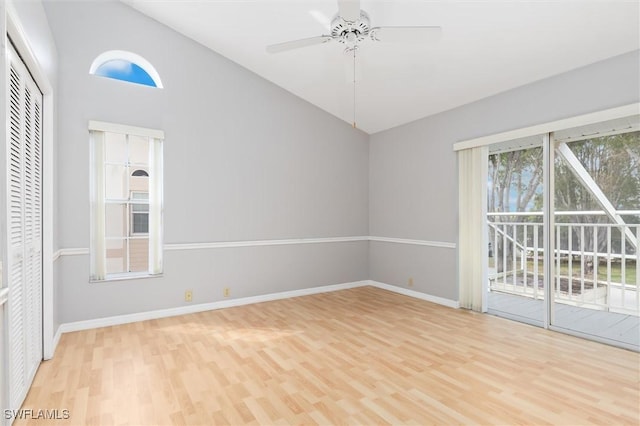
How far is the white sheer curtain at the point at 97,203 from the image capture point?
3.58 metres

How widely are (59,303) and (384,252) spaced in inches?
164

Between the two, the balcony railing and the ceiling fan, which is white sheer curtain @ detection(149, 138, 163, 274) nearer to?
the ceiling fan

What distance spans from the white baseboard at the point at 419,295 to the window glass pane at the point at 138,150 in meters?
3.80

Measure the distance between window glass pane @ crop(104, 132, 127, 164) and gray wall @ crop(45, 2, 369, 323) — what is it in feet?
0.63

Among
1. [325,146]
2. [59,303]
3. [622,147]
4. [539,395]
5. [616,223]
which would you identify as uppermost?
[325,146]

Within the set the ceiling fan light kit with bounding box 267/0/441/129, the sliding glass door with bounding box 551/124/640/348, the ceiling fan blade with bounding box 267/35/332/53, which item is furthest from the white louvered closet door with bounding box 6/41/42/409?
the sliding glass door with bounding box 551/124/640/348

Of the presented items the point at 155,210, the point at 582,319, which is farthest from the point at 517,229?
the point at 155,210

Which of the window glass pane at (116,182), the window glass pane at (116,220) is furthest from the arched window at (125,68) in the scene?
the window glass pane at (116,220)

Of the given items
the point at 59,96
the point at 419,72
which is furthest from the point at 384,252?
Answer: the point at 59,96

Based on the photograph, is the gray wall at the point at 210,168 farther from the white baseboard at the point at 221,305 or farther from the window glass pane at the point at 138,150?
the window glass pane at the point at 138,150

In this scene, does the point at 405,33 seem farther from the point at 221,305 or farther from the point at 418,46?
the point at 221,305

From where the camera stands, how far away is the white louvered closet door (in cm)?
195

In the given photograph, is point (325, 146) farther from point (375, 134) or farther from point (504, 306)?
point (504, 306)

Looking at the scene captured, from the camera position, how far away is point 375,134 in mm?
5590
